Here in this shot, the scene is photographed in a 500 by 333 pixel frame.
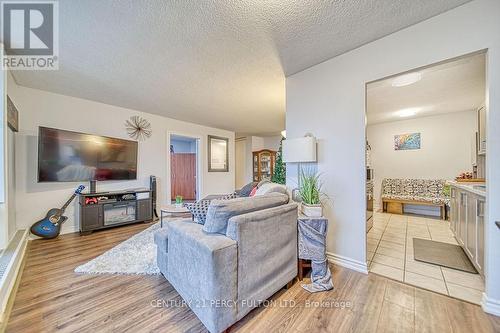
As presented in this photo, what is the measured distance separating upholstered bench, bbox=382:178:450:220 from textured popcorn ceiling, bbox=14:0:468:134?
3.84m

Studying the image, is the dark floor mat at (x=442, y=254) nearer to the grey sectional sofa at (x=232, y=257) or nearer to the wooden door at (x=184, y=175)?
the grey sectional sofa at (x=232, y=257)

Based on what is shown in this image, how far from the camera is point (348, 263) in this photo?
216 centimetres

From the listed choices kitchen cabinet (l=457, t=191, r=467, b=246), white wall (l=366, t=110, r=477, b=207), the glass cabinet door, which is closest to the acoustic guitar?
the glass cabinet door

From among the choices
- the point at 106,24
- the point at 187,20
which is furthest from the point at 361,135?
the point at 106,24

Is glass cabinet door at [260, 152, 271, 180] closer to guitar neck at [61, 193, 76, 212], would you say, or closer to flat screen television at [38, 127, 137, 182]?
flat screen television at [38, 127, 137, 182]

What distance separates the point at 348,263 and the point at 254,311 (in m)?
1.22

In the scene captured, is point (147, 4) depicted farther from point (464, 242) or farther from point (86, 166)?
point (464, 242)

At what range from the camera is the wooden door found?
7.10 m

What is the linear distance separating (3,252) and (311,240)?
10.8 ft

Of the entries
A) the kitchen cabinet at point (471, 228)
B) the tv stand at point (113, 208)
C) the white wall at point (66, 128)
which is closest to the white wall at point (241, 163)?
the white wall at point (66, 128)

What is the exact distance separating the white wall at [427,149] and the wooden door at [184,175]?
5.76m

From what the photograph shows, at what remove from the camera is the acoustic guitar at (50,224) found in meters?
2.97

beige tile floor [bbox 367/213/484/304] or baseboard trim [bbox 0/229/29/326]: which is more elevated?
baseboard trim [bbox 0/229/29/326]

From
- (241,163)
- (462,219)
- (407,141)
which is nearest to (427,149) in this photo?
(407,141)
